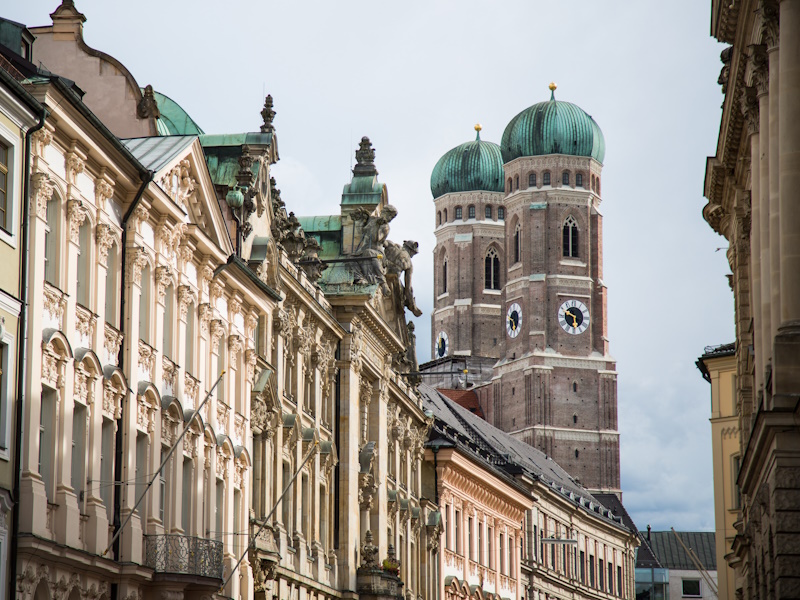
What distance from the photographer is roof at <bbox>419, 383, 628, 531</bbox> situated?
8725 cm

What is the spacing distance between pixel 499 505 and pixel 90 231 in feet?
192

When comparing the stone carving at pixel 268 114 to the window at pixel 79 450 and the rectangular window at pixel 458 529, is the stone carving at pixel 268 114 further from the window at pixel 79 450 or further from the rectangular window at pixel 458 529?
the rectangular window at pixel 458 529

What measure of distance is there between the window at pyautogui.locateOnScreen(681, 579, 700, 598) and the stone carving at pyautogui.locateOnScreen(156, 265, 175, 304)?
109409 mm

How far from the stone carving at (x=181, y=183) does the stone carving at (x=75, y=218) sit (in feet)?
17.5

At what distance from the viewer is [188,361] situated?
40.6 meters

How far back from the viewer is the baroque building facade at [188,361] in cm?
3159

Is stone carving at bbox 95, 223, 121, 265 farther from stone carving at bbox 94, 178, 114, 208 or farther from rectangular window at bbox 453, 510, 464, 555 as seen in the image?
rectangular window at bbox 453, 510, 464, 555

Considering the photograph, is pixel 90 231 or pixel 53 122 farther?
pixel 90 231

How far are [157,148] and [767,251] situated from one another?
13994 mm

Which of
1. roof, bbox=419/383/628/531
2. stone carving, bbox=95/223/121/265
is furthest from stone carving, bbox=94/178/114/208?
roof, bbox=419/383/628/531

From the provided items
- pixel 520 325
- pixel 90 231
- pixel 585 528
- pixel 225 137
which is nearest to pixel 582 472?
pixel 520 325

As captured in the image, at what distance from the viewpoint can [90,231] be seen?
3388 cm

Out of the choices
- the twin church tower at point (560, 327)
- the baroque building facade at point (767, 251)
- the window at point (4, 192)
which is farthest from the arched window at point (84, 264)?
the twin church tower at point (560, 327)

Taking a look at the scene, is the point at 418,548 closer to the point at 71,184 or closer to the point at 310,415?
the point at 310,415
